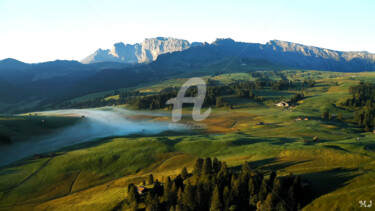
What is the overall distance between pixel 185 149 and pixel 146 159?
1416 centimetres

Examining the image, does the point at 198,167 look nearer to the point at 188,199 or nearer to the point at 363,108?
the point at 188,199

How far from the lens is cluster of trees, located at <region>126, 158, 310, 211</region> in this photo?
127ft

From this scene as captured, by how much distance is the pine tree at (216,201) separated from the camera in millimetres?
40031

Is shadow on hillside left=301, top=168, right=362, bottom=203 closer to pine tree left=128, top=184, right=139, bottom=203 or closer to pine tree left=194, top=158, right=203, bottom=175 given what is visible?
pine tree left=194, top=158, right=203, bottom=175

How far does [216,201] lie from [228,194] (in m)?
2.61

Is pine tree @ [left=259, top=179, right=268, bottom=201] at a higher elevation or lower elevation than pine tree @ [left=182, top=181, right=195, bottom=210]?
higher

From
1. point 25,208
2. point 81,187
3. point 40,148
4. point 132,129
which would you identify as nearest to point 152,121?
point 132,129

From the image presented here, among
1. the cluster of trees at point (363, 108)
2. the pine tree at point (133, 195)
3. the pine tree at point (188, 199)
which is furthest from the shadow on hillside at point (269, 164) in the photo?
the cluster of trees at point (363, 108)

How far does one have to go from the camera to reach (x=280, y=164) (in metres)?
56.7

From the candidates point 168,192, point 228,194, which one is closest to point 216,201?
point 228,194

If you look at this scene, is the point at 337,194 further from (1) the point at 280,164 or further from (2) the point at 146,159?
(2) the point at 146,159

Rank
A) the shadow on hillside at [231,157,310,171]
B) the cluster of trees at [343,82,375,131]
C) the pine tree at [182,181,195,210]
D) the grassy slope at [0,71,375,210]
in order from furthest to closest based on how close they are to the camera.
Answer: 1. the cluster of trees at [343,82,375,131]
2. the shadow on hillside at [231,157,310,171]
3. the grassy slope at [0,71,375,210]
4. the pine tree at [182,181,195,210]
